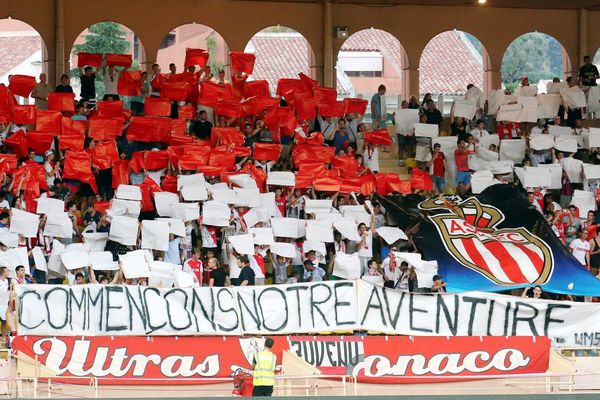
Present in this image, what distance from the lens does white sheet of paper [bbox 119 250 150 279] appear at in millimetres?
20036

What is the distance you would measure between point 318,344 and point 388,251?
14.8 feet

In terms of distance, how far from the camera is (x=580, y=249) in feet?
75.4

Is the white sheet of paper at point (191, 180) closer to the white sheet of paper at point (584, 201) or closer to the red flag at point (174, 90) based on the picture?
the red flag at point (174, 90)

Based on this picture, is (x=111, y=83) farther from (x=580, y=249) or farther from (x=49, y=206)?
(x=580, y=249)

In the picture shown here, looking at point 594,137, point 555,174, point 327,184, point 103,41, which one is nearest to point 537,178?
point 555,174

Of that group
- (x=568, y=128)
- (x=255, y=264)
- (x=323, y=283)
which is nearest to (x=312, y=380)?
(x=323, y=283)

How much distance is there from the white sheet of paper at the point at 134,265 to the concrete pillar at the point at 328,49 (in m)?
11.0

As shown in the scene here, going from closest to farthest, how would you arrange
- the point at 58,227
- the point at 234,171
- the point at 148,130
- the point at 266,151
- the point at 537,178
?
the point at 58,227 < the point at 234,171 < the point at 266,151 < the point at 148,130 < the point at 537,178

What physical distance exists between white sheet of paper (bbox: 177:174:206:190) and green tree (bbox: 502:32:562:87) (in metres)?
43.1

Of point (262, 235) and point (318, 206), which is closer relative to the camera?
point (262, 235)

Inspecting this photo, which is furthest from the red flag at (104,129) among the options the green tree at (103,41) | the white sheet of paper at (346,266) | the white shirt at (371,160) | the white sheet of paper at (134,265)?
the green tree at (103,41)

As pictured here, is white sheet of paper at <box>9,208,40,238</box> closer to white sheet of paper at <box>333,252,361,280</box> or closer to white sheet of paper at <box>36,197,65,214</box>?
white sheet of paper at <box>36,197,65,214</box>

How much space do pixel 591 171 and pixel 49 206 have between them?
10206 mm

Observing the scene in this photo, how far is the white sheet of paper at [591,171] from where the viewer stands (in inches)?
986
